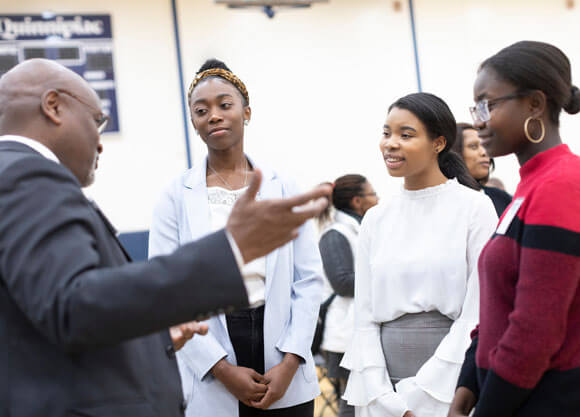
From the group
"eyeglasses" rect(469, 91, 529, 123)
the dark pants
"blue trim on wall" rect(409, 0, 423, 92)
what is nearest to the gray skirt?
the dark pants

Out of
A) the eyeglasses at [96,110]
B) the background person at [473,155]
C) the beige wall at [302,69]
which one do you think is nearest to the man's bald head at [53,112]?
the eyeglasses at [96,110]

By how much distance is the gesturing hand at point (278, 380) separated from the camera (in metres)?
1.97

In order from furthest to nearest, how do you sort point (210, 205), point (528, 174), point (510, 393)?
point (210, 205)
point (528, 174)
point (510, 393)

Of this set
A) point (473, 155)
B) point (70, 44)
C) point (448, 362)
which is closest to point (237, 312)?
point (448, 362)

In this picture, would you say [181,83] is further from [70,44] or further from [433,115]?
[433,115]

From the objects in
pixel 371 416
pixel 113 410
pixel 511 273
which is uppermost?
pixel 511 273

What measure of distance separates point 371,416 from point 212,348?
0.57m

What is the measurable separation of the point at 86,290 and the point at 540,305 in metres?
0.88

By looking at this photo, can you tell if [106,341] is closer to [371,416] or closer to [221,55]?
[371,416]

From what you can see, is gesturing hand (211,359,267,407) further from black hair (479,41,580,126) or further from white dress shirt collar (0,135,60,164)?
black hair (479,41,580,126)

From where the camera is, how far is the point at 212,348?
6.52 ft

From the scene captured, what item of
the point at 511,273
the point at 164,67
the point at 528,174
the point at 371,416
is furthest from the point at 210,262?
the point at 164,67

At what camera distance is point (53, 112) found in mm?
1277

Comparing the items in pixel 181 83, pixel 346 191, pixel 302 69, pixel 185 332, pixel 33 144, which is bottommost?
pixel 185 332
